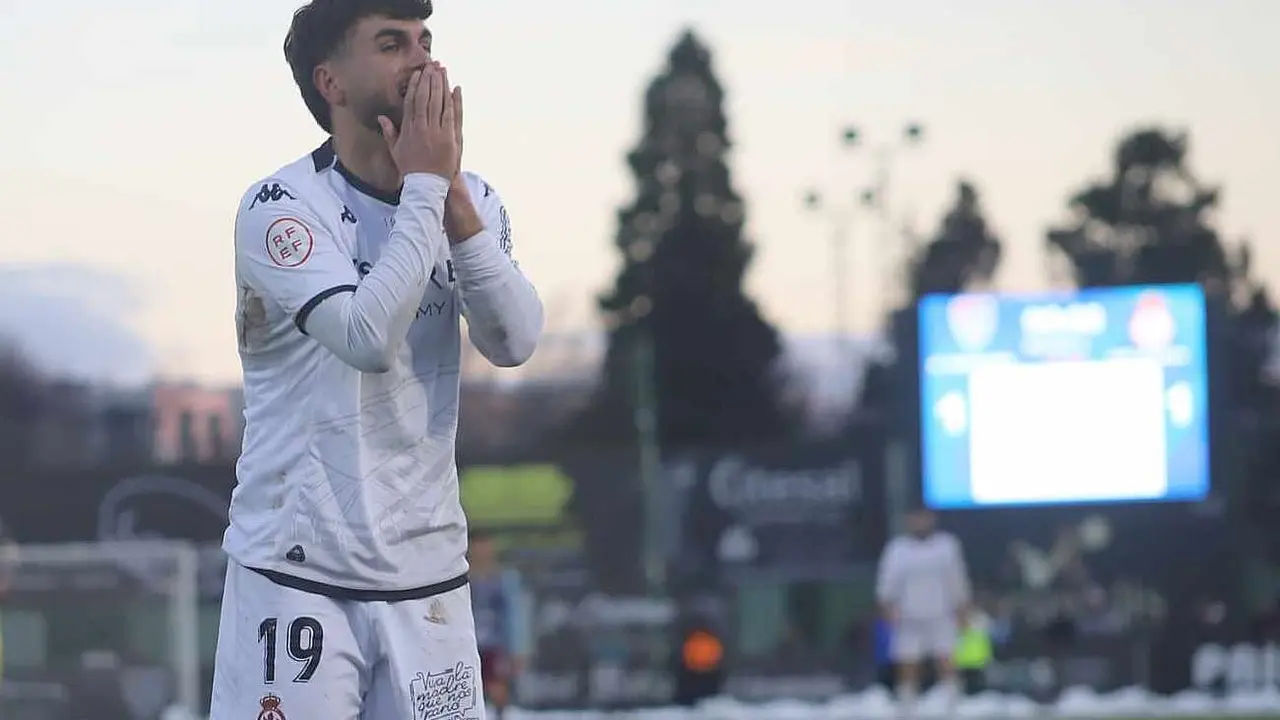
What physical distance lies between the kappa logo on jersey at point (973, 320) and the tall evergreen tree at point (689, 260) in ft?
117

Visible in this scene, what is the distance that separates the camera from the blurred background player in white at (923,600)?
16656 millimetres

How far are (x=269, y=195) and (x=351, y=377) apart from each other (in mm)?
354

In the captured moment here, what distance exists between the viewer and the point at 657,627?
2309 cm

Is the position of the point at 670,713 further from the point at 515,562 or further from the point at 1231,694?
the point at 1231,694

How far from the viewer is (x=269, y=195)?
12.0ft

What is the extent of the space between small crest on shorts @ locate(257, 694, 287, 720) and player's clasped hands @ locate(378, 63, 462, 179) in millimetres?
890

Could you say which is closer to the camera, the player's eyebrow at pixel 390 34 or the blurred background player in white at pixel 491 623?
the player's eyebrow at pixel 390 34

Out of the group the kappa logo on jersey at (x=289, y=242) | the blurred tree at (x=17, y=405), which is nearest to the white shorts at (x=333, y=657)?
the kappa logo on jersey at (x=289, y=242)

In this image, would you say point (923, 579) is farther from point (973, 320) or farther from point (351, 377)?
point (351, 377)

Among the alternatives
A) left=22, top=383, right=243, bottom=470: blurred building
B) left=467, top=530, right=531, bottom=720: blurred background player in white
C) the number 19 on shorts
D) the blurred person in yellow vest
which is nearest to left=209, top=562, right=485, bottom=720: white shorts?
the number 19 on shorts

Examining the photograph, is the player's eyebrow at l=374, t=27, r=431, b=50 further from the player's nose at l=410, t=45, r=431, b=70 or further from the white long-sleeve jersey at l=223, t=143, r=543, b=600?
the white long-sleeve jersey at l=223, t=143, r=543, b=600

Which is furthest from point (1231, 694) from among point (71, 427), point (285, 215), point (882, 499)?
point (285, 215)

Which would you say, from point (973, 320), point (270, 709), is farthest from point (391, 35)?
point (973, 320)

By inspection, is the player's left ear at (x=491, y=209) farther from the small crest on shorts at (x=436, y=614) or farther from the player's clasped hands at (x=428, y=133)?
the small crest on shorts at (x=436, y=614)
